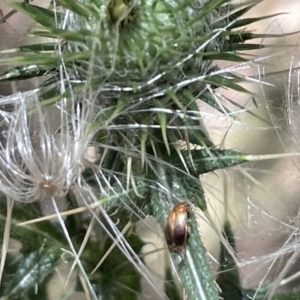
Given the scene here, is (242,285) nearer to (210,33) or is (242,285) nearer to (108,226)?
(108,226)

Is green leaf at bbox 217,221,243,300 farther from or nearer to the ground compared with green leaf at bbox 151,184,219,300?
nearer to the ground

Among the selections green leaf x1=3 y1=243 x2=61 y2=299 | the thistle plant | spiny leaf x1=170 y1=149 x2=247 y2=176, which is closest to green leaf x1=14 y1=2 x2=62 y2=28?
the thistle plant

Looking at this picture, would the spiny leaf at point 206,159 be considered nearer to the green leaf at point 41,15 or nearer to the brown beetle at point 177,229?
the brown beetle at point 177,229

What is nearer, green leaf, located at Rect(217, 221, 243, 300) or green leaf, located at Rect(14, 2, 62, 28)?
green leaf, located at Rect(14, 2, 62, 28)

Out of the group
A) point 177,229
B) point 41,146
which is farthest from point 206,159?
point 41,146

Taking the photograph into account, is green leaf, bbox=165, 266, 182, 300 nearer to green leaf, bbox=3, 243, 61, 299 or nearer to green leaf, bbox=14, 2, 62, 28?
green leaf, bbox=3, 243, 61, 299

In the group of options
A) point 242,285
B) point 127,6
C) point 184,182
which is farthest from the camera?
point 242,285

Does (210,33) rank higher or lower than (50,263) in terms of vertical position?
higher

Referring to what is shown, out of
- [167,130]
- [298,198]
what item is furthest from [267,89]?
[167,130]

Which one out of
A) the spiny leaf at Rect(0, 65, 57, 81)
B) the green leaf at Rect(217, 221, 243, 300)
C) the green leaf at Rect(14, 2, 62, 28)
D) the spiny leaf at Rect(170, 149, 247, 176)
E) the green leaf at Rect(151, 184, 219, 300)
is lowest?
the green leaf at Rect(217, 221, 243, 300)
